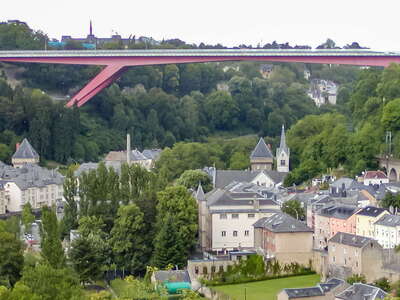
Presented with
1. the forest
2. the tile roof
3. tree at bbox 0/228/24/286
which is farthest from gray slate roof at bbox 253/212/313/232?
the forest

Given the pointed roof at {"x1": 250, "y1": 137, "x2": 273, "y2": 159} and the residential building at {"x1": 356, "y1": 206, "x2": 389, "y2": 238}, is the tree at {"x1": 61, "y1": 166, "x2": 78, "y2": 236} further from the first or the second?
the pointed roof at {"x1": 250, "y1": 137, "x2": 273, "y2": 159}

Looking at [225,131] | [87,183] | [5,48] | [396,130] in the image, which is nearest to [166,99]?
[225,131]

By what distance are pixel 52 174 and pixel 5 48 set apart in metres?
23.3

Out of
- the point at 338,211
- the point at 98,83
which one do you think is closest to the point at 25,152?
the point at 98,83

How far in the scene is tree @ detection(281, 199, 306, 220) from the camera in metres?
51.3

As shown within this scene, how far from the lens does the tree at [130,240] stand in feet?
159

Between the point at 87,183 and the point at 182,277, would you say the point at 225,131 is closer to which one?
the point at 87,183

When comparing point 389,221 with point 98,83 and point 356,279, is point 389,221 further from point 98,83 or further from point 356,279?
point 98,83

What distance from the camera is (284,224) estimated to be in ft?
A: 153

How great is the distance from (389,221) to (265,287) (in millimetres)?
5410

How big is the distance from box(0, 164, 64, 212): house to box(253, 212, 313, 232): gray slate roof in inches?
791

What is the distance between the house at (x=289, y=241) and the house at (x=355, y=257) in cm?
228

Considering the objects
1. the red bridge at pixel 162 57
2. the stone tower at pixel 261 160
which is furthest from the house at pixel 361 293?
the red bridge at pixel 162 57

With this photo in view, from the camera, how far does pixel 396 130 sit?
61.4 metres
